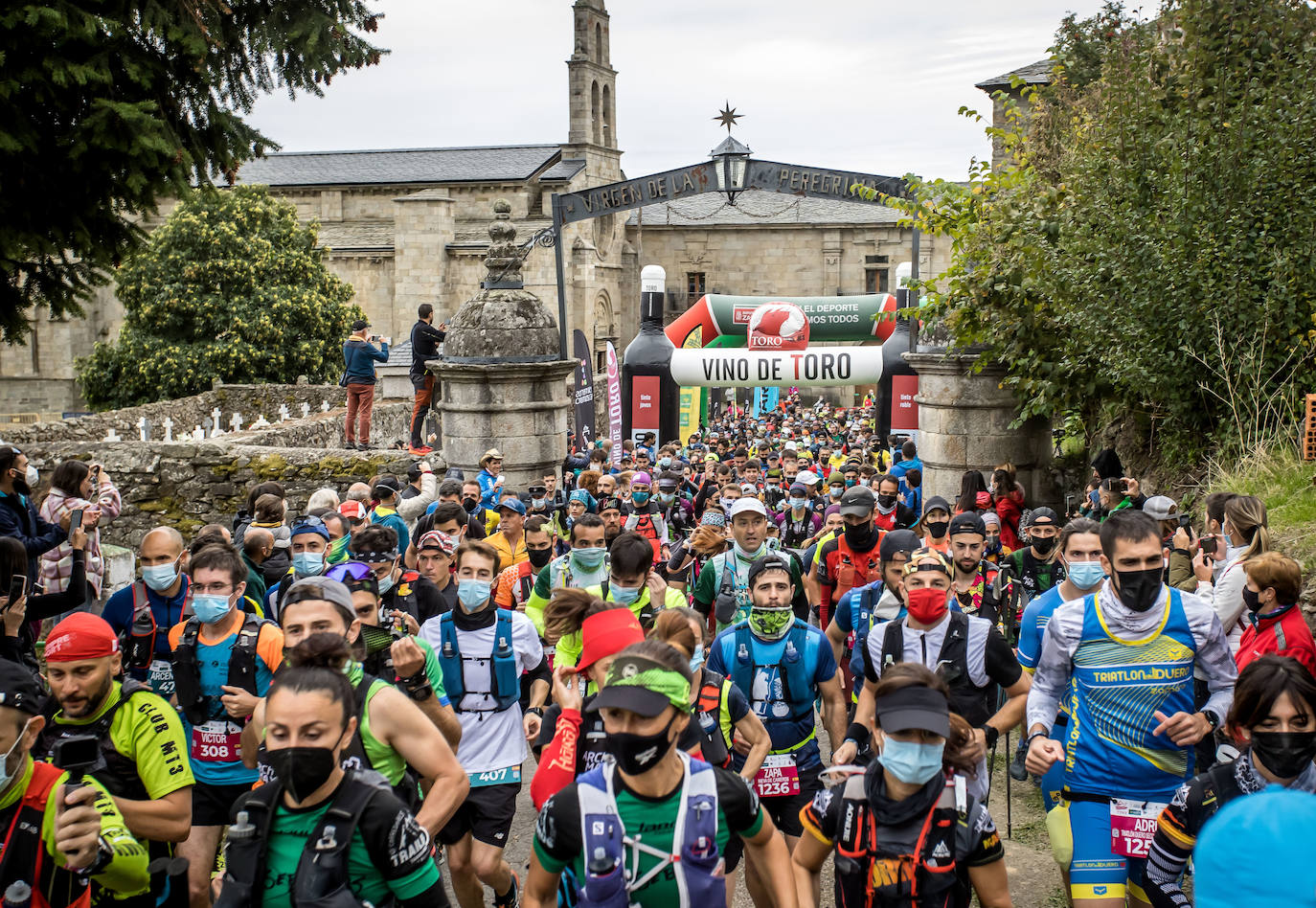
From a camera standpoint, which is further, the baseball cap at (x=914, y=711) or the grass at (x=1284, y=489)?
the grass at (x=1284, y=489)

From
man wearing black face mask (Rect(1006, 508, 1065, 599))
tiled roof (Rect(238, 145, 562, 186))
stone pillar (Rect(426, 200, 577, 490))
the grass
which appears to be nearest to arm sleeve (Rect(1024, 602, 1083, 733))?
man wearing black face mask (Rect(1006, 508, 1065, 599))

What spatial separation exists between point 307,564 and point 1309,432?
712 centimetres

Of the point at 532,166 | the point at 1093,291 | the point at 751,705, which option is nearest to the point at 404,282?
the point at 532,166

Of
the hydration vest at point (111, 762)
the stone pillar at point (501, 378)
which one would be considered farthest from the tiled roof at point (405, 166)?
the hydration vest at point (111, 762)

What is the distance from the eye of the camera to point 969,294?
42.8ft

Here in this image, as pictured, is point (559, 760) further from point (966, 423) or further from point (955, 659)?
point (966, 423)

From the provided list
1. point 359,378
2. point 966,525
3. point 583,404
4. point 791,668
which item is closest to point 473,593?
point 791,668

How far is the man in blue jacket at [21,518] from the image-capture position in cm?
695

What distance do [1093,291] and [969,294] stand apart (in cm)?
247

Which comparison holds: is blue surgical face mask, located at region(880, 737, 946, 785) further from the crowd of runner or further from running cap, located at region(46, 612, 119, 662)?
running cap, located at region(46, 612, 119, 662)

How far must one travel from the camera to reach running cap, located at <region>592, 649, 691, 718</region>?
325cm

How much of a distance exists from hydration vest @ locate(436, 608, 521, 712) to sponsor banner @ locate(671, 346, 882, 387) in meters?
14.4

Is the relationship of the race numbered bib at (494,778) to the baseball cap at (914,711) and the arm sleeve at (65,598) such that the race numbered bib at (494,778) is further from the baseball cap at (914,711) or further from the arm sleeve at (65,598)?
the arm sleeve at (65,598)

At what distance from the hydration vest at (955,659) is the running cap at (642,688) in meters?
1.87
